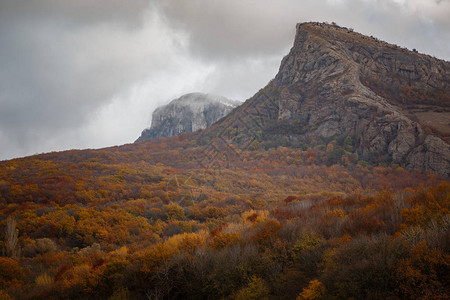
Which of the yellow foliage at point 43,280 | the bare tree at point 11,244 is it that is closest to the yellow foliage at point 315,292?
the yellow foliage at point 43,280

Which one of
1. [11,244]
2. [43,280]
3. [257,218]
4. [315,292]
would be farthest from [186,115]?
[315,292]

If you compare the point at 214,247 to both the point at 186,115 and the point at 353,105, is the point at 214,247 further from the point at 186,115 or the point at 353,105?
the point at 186,115

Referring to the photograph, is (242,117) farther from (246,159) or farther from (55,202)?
(55,202)

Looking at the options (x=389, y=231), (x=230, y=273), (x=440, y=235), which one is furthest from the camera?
(x=389, y=231)

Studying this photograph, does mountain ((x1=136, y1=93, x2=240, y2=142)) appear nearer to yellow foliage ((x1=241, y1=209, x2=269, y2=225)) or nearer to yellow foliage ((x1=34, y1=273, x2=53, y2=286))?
yellow foliage ((x1=241, y1=209, x2=269, y2=225))

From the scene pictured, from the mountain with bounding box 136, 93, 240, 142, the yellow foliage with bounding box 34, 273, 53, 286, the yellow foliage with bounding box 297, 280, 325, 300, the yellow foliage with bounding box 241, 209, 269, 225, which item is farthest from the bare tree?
the mountain with bounding box 136, 93, 240, 142

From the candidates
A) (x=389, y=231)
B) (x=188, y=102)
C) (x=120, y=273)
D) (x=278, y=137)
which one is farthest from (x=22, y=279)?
(x=188, y=102)
